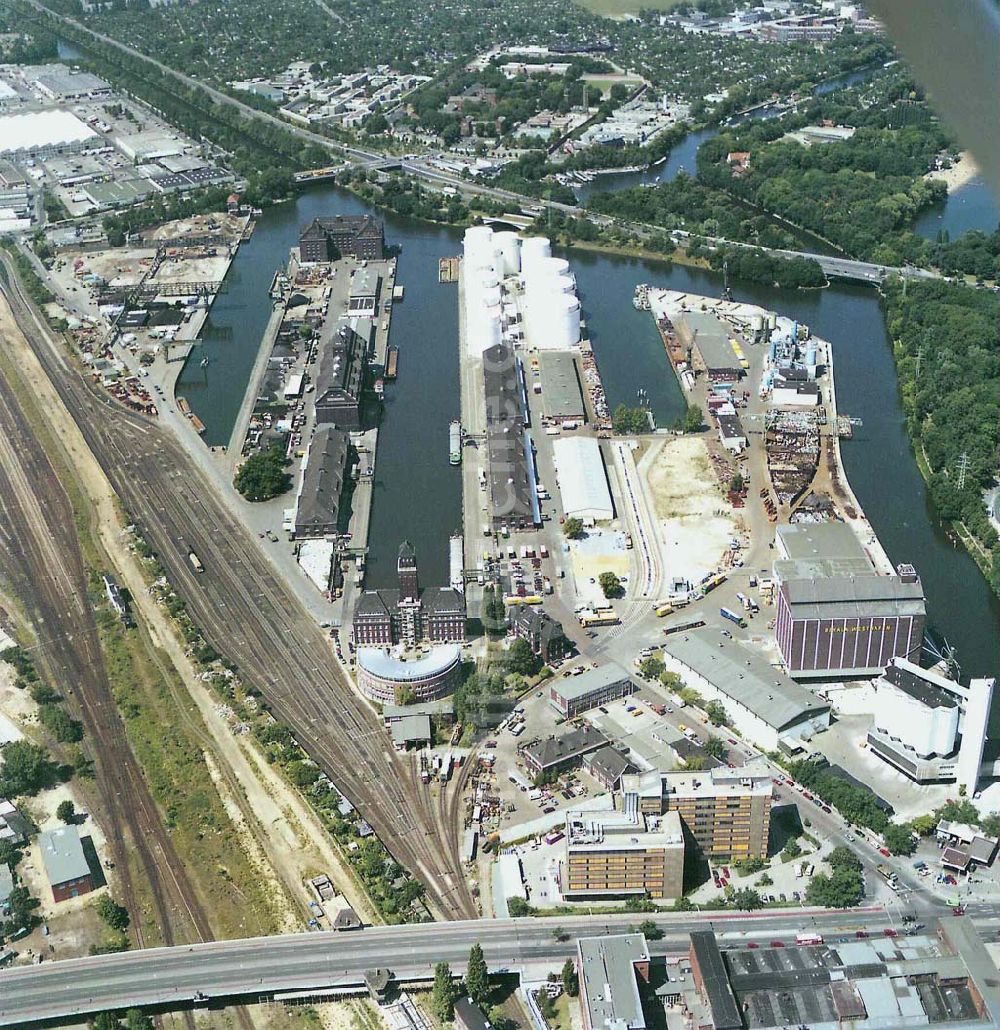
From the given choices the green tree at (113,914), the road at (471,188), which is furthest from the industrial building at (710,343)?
the green tree at (113,914)

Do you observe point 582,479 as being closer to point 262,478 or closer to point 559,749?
point 262,478

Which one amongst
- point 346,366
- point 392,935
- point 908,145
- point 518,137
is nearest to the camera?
point 392,935

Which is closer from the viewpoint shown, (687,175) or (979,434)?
(979,434)

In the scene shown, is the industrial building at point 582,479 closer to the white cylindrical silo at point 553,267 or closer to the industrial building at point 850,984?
the white cylindrical silo at point 553,267

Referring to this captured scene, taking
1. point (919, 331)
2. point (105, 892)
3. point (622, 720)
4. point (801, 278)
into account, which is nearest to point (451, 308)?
point (801, 278)

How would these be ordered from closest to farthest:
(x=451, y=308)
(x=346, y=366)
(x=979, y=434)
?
1. (x=979, y=434)
2. (x=346, y=366)
3. (x=451, y=308)

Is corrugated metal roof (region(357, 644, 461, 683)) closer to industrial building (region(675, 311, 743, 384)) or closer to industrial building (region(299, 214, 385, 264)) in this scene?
industrial building (region(675, 311, 743, 384))

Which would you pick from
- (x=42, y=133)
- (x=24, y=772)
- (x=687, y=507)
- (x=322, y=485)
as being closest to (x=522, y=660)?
(x=687, y=507)

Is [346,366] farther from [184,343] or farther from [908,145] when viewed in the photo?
[908,145]
